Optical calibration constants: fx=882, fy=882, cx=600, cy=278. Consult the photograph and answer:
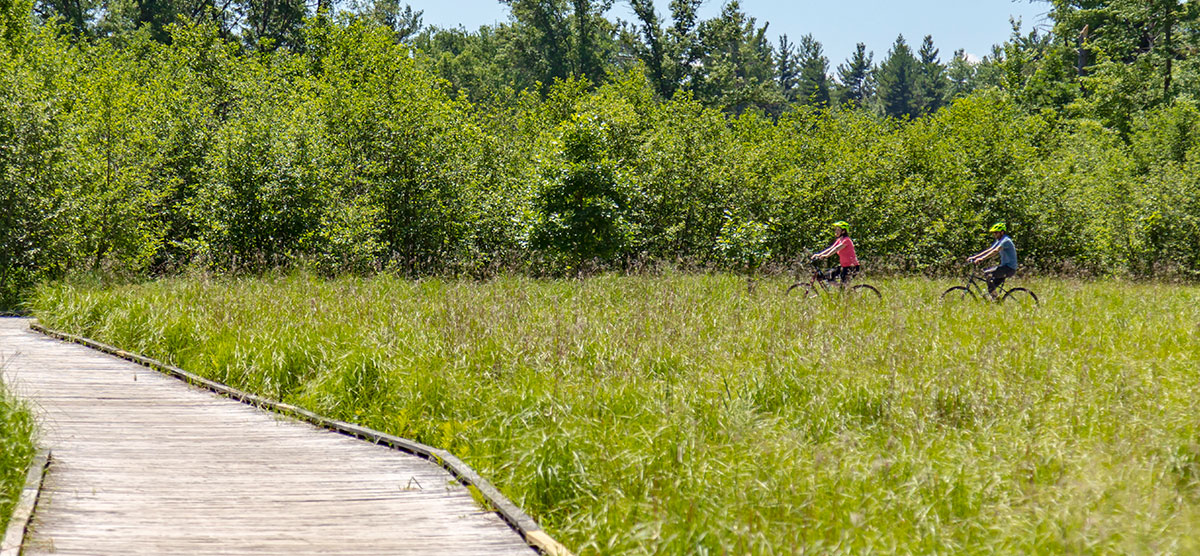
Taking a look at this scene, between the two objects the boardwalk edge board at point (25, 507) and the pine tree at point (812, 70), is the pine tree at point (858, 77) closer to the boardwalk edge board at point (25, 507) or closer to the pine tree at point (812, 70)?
the pine tree at point (812, 70)

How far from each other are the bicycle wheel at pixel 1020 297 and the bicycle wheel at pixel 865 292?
207 centimetres

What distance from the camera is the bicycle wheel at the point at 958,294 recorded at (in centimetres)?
1524

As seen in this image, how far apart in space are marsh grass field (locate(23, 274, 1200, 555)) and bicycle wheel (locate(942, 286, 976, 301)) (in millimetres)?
1946

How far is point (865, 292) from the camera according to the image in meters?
15.2

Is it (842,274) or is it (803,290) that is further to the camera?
(842,274)

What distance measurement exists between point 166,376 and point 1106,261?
26.8 meters

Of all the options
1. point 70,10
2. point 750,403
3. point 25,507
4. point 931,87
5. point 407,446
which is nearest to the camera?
point 25,507

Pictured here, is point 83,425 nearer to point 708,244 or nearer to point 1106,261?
point 708,244

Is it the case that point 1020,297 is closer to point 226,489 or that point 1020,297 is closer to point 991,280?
point 991,280

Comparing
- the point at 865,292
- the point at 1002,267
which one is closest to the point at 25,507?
the point at 865,292

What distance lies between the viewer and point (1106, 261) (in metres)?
27.1

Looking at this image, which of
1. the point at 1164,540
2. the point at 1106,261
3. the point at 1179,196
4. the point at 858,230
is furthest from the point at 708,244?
the point at 1164,540

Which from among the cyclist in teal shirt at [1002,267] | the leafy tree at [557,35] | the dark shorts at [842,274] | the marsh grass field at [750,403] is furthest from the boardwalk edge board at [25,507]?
the leafy tree at [557,35]

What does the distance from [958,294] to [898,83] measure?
403ft
